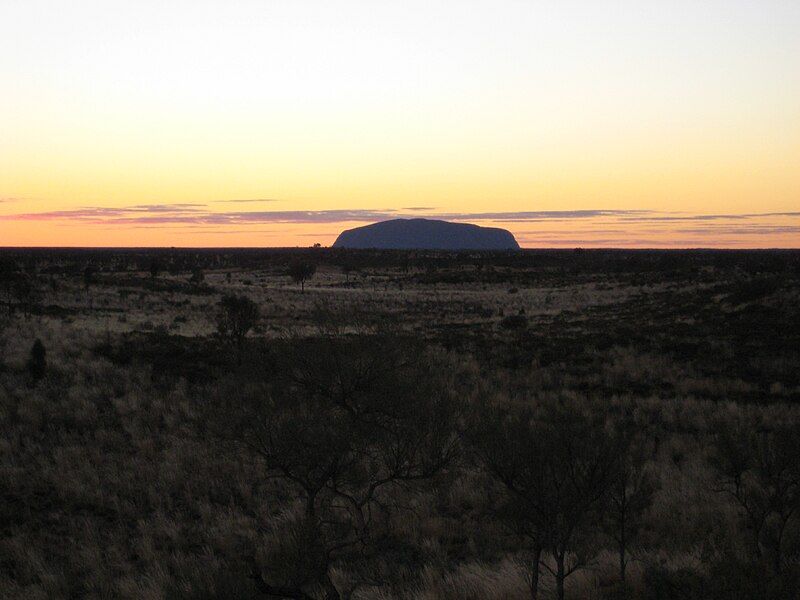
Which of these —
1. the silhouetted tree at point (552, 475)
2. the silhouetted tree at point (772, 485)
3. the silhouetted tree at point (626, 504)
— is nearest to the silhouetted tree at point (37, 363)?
the silhouetted tree at point (552, 475)

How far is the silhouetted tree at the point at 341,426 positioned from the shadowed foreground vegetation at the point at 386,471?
44 mm

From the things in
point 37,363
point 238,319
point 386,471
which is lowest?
point 386,471

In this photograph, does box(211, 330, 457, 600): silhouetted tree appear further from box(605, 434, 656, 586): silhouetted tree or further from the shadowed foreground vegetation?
box(605, 434, 656, 586): silhouetted tree

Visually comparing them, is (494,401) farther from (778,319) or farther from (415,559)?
(778,319)

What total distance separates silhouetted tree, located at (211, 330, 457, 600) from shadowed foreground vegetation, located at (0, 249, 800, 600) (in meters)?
0.04

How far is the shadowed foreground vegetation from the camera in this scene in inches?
286

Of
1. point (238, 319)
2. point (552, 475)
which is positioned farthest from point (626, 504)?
point (238, 319)

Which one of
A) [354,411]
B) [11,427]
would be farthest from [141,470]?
[354,411]

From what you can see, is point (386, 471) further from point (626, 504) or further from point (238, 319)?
Result: point (238, 319)

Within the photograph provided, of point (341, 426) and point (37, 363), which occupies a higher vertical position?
point (341, 426)

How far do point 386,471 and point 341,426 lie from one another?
13.2ft

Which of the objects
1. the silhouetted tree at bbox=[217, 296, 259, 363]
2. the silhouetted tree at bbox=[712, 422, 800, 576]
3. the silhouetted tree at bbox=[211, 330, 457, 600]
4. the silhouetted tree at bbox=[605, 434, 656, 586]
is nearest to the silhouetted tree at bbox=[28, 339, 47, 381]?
the silhouetted tree at bbox=[217, 296, 259, 363]

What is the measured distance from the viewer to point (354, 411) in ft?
35.8

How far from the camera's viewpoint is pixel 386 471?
13062 mm
